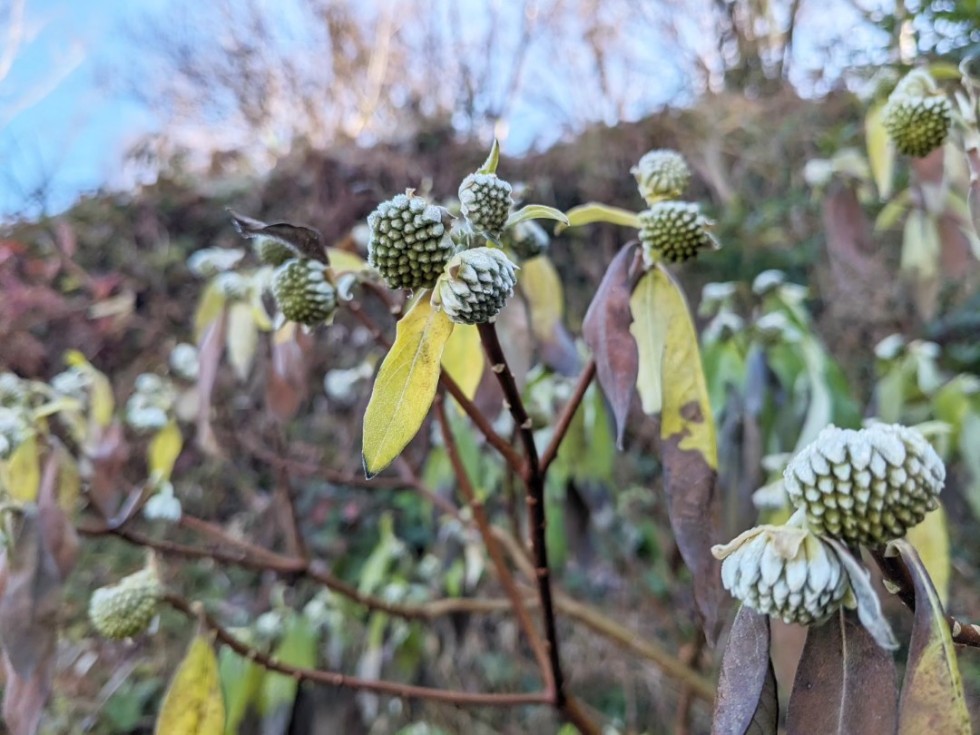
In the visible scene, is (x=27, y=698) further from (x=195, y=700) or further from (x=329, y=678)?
(x=329, y=678)

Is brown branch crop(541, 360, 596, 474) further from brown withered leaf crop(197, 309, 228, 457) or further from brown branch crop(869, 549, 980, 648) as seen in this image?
brown withered leaf crop(197, 309, 228, 457)

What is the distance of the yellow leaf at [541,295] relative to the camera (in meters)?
0.87

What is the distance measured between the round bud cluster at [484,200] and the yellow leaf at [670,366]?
0.18m

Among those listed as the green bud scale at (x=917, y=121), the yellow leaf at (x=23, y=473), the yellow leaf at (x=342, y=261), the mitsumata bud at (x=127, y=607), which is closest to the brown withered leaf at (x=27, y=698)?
the mitsumata bud at (x=127, y=607)

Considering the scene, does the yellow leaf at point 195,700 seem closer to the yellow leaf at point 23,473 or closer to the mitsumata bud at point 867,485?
the yellow leaf at point 23,473

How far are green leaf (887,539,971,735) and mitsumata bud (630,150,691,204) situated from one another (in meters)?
0.43

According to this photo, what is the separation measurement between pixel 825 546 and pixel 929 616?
7cm

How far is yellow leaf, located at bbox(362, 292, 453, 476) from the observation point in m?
0.45

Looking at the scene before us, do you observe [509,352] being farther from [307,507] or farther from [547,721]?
[307,507]

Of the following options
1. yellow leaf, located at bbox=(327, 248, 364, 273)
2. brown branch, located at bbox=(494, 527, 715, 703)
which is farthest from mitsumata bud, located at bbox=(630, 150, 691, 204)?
brown branch, located at bbox=(494, 527, 715, 703)

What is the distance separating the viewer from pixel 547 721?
2.43 meters

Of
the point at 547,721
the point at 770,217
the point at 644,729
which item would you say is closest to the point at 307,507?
the point at 547,721

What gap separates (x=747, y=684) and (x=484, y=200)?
1.16ft

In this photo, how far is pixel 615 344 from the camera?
59 cm
